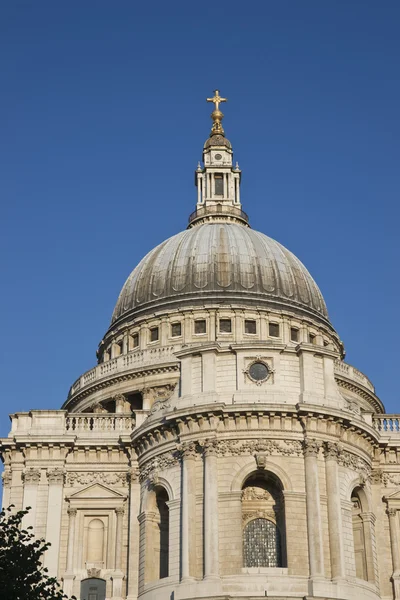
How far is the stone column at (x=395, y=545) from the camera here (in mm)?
53594

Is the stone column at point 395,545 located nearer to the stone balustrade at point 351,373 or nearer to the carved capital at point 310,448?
the carved capital at point 310,448

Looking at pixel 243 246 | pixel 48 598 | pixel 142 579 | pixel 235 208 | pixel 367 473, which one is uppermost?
pixel 235 208

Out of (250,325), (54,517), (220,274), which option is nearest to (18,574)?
(54,517)

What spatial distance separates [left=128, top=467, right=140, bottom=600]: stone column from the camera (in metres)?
52.6

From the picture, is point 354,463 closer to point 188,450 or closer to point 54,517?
point 188,450

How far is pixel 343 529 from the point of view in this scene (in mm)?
50219

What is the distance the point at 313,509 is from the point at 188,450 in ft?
21.3

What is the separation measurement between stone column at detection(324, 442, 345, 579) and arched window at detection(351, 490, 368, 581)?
338cm

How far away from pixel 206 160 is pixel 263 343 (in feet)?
119

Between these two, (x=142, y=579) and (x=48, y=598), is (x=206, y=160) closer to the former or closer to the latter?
(x=142, y=579)

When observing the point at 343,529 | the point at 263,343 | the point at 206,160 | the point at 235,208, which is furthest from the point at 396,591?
the point at 206,160

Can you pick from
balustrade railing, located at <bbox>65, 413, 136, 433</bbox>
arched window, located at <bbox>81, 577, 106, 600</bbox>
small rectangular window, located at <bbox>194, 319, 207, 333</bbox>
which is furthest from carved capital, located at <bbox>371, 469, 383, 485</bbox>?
small rectangular window, located at <bbox>194, 319, 207, 333</bbox>

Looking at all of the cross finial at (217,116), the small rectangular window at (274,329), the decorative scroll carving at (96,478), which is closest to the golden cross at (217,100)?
the cross finial at (217,116)

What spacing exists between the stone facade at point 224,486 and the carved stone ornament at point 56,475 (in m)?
0.06
